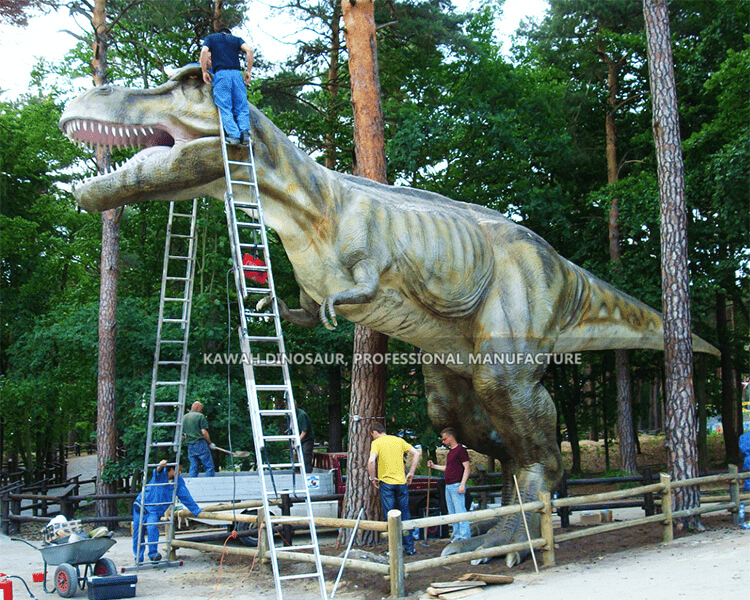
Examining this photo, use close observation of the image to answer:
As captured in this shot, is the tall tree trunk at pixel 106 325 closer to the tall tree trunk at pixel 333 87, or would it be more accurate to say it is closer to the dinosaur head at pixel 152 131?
the tall tree trunk at pixel 333 87

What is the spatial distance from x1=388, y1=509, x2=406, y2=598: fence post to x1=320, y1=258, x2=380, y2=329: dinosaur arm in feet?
5.38

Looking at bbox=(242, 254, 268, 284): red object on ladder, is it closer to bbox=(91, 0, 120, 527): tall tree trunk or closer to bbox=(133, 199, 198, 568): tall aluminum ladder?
bbox=(133, 199, 198, 568): tall aluminum ladder

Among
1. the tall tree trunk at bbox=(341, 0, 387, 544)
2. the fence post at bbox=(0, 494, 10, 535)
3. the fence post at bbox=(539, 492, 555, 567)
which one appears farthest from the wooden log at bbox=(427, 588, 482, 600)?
the fence post at bbox=(0, 494, 10, 535)

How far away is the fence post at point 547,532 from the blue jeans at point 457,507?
3.62 feet

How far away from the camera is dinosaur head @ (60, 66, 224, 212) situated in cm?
638

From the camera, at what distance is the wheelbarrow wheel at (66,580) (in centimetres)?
661

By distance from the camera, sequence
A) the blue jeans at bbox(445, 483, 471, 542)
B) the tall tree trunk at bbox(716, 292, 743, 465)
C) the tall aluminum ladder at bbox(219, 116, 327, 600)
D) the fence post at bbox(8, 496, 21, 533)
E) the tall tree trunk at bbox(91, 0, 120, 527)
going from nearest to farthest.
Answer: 1. the tall aluminum ladder at bbox(219, 116, 327, 600)
2. the blue jeans at bbox(445, 483, 471, 542)
3. the fence post at bbox(8, 496, 21, 533)
4. the tall tree trunk at bbox(91, 0, 120, 527)
5. the tall tree trunk at bbox(716, 292, 743, 465)

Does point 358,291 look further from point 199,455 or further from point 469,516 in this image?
point 199,455

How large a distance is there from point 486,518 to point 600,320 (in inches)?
108

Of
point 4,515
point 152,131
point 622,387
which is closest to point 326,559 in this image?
point 152,131

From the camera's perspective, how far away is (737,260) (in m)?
13.8

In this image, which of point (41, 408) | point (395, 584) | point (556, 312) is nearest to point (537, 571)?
point (395, 584)

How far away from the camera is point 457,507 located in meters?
8.15

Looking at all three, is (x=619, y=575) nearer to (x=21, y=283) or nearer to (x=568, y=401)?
(x=568, y=401)
